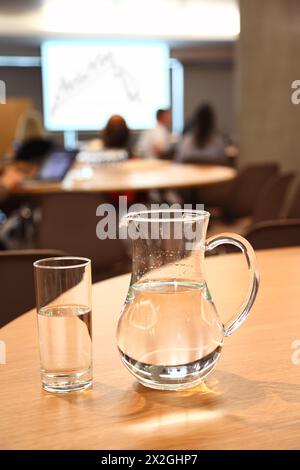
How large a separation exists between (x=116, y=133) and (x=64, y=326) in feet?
11.9

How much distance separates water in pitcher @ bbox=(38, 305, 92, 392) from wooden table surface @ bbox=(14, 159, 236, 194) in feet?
7.11

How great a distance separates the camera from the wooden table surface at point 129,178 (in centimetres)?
308

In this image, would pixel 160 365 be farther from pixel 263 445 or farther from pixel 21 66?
pixel 21 66

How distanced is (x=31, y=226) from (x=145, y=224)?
523 cm

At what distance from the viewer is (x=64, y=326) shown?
66 centimetres

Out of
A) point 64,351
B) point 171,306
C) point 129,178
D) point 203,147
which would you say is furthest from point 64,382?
point 203,147

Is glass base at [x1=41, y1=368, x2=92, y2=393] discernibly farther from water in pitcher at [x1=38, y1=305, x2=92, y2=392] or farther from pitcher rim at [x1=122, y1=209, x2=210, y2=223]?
pitcher rim at [x1=122, y1=209, x2=210, y2=223]

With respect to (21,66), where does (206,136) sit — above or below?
below

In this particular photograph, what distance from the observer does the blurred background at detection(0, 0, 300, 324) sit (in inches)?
112

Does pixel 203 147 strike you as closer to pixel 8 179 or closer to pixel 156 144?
pixel 156 144

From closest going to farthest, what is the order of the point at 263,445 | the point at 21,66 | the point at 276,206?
the point at 263,445 → the point at 276,206 → the point at 21,66

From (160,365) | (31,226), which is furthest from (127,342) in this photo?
(31,226)

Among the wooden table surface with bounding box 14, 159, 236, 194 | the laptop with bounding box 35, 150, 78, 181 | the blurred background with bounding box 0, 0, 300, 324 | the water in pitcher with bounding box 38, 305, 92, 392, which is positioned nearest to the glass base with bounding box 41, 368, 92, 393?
the water in pitcher with bounding box 38, 305, 92, 392

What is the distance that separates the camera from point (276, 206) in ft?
9.96
